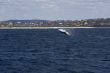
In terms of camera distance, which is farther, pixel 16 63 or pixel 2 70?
pixel 16 63

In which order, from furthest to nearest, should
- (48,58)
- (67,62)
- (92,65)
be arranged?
(48,58), (67,62), (92,65)

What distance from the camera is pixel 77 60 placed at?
6247cm

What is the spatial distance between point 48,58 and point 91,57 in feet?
20.0

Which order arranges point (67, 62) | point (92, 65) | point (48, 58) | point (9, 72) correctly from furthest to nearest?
point (48, 58) < point (67, 62) < point (92, 65) < point (9, 72)

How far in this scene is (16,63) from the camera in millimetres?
59406

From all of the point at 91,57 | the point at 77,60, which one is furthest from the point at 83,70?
the point at 91,57

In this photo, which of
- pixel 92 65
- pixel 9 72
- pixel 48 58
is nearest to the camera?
pixel 9 72

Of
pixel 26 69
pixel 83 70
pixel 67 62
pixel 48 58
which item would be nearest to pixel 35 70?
pixel 26 69

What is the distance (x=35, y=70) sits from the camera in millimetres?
51938

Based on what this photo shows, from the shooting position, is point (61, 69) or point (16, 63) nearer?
point (61, 69)

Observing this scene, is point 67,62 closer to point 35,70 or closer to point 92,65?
point 92,65

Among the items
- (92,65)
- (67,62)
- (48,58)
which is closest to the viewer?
(92,65)

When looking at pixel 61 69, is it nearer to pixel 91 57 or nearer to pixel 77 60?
pixel 77 60

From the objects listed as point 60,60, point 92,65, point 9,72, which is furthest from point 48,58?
point 9,72
